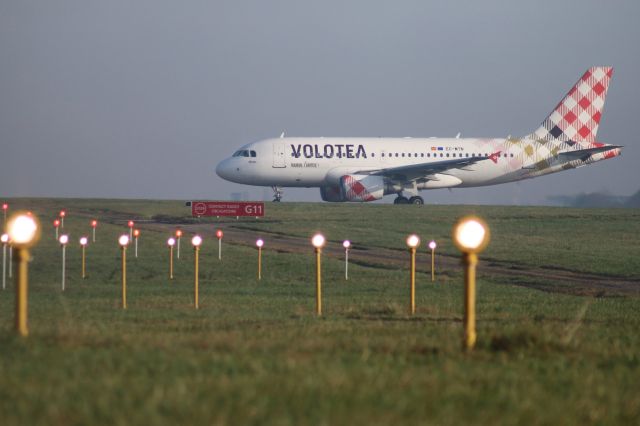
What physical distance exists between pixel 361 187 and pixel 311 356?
45585mm

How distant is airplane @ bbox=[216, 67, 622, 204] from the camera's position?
2077 inches

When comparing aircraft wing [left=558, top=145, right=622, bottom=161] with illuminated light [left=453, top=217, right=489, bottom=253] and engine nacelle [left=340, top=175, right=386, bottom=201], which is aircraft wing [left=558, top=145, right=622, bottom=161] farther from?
illuminated light [left=453, top=217, right=489, bottom=253]

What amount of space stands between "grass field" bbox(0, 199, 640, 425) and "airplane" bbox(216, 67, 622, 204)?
1223 inches

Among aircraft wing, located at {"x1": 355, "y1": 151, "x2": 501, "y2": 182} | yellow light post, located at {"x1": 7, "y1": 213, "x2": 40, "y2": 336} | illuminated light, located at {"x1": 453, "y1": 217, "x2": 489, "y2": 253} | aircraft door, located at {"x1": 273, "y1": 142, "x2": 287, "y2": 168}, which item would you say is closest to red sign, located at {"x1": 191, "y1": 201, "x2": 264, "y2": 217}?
aircraft door, located at {"x1": 273, "y1": 142, "x2": 287, "y2": 168}

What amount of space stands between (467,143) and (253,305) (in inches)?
1636

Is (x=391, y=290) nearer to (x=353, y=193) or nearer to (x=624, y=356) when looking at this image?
(x=624, y=356)

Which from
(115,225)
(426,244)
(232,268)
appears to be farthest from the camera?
(115,225)

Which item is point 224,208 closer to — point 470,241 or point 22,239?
point 22,239

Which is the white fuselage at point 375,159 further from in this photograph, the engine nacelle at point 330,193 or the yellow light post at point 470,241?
the yellow light post at point 470,241

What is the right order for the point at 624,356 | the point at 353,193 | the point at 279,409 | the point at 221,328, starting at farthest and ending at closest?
the point at 353,193, the point at 221,328, the point at 624,356, the point at 279,409

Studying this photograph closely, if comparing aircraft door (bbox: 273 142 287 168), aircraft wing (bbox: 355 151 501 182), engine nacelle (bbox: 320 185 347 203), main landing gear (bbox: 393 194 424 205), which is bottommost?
main landing gear (bbox: 393 194 424 205)

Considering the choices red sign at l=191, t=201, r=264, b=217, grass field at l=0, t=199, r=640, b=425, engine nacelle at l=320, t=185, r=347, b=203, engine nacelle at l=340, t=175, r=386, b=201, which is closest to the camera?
grass field at l=0, t=199, r=640, b=425

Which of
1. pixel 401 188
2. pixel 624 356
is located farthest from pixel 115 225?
pixel 624 356

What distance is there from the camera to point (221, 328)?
1085 cm
